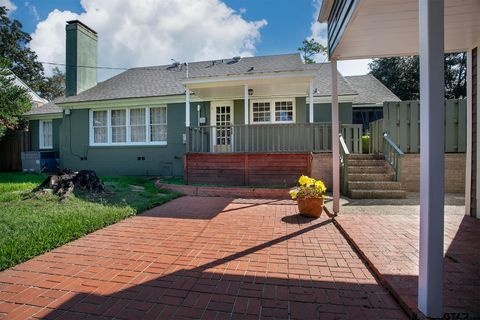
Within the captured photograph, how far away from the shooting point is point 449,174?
758 centimetres

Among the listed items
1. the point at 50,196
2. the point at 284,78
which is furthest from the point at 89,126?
the point at 284,78

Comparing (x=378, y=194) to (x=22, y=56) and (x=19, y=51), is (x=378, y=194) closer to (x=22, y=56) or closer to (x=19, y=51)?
(x=22, y=56)

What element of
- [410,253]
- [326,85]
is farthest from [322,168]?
[326,85]

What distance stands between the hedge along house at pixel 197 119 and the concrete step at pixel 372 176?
0.98 metres

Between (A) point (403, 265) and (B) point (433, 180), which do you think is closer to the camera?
(B) point (433, 180)

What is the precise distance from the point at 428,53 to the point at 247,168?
6935 millimetres

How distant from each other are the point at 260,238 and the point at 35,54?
42.1 metres

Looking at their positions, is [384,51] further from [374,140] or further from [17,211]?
[17,211]

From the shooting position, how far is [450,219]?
4727 millimetres

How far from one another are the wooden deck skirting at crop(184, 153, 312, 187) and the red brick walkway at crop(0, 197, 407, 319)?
13.0 feet

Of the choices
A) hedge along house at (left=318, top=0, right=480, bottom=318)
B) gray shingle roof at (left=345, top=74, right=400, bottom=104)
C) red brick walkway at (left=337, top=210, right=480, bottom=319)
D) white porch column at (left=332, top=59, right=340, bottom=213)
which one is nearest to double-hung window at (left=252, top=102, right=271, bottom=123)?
gray shingle roof at (left=345, top=74, right=400, bottom=104)

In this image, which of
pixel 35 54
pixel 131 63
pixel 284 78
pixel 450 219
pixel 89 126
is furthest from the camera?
pixel 35 54

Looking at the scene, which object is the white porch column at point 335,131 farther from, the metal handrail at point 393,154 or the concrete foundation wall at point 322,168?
the concrete foundation wall at point 322,168

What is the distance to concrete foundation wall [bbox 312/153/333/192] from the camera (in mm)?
8289
